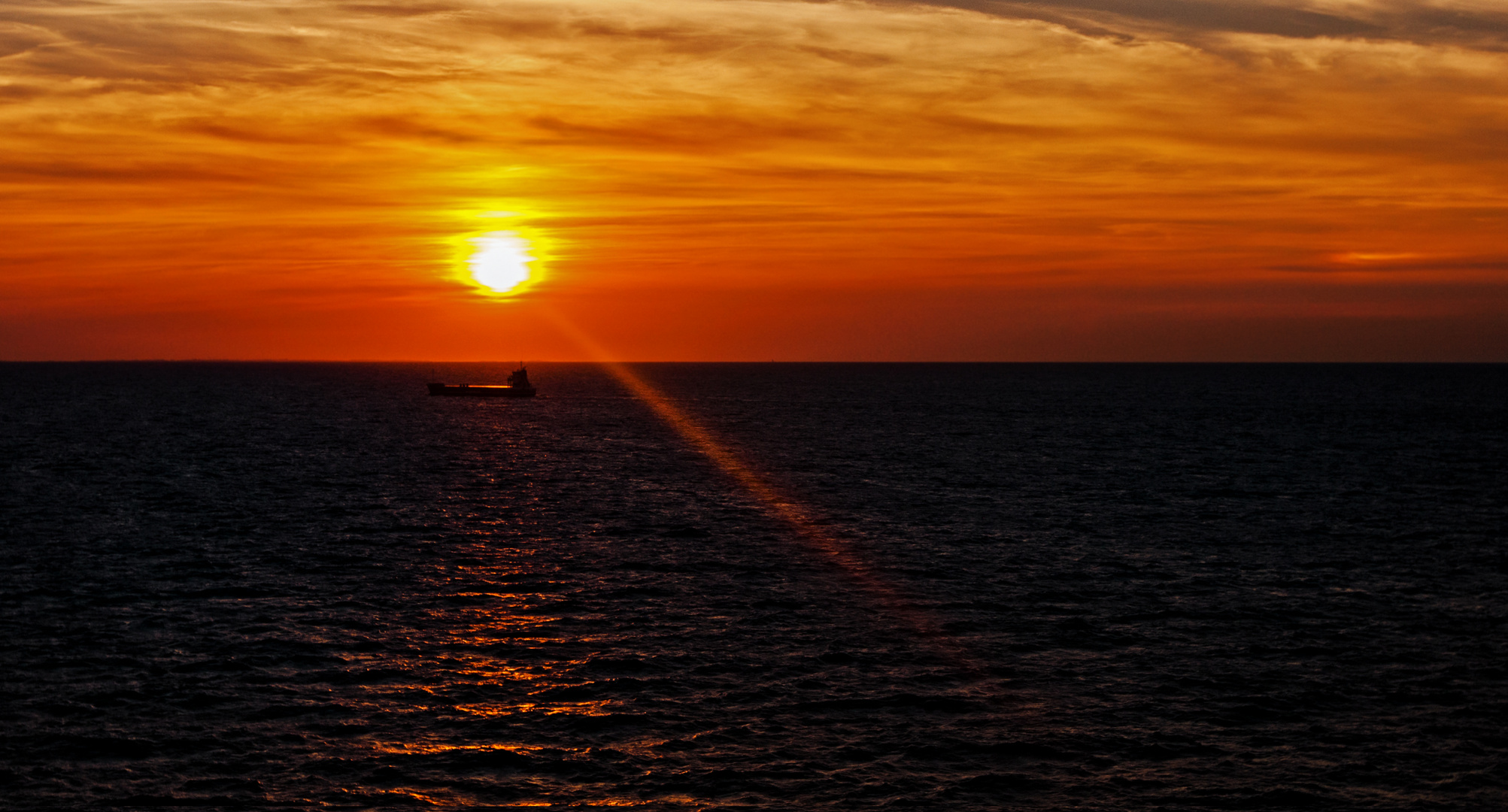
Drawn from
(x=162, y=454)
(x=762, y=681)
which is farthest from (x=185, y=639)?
(x=162, y=454)

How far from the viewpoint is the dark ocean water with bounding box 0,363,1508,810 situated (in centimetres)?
2386

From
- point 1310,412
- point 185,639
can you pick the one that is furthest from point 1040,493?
point 1310,412

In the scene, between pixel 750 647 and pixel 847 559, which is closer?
pixel 750 647

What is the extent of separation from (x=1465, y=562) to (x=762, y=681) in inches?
1294

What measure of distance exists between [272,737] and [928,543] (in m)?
33.0

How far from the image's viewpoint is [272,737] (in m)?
25.9

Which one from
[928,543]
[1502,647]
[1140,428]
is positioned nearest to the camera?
[1502,647]

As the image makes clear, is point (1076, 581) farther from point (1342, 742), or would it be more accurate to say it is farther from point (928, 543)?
point (1342, 742)

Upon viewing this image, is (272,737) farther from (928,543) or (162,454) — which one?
(162,454)

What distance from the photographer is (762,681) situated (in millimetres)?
30234

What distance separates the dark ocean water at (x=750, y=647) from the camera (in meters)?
23.9

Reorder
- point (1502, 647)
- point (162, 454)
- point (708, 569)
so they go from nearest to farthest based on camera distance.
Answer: point (1502, 647) < point (708, 569) < point (162, 454)

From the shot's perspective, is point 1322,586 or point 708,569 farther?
point 708,569

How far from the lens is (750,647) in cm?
3381
